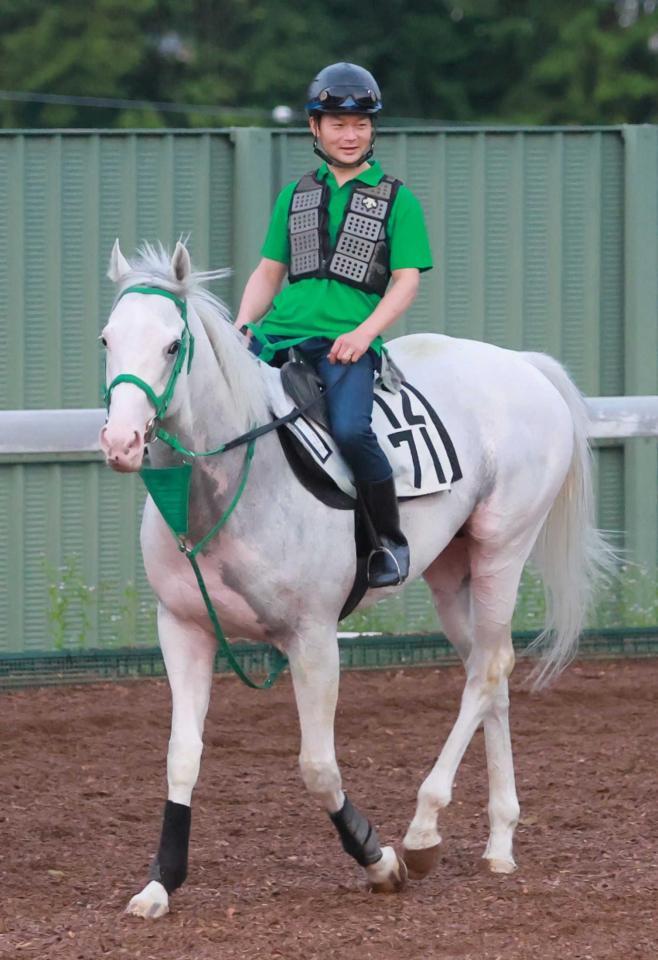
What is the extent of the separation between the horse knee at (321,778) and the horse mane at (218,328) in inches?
42.8

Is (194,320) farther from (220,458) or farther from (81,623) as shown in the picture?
(81,623)

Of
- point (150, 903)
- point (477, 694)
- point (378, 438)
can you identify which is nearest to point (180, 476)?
point (378, 438)

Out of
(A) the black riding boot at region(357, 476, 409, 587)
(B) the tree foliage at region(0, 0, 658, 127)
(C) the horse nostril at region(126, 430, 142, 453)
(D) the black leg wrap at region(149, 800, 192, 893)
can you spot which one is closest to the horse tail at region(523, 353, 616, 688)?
(A) the black riding boot at region(357, 476, 409, 587)

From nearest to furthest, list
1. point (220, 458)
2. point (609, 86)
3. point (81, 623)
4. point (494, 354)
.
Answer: point (220, 458), point (494, 354), point (81, 623), point (609, 86)

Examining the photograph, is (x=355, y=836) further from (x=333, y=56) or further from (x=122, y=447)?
(x=333, y=56)

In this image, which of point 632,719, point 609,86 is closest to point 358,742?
point 632,719

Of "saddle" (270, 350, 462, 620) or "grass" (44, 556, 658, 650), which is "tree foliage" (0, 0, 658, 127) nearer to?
"grass" (44, 556, 658, 650)

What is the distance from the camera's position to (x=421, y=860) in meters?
5.90

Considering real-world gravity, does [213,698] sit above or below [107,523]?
below

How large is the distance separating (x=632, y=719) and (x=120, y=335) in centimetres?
417

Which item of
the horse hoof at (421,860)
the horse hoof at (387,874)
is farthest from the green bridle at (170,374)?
the horse hoof at (421,860)

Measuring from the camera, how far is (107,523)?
31.2ft

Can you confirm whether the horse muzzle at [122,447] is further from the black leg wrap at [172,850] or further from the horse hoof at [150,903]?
the horse hoof at [150,903]

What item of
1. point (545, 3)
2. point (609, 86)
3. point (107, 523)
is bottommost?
point (107, 523)
